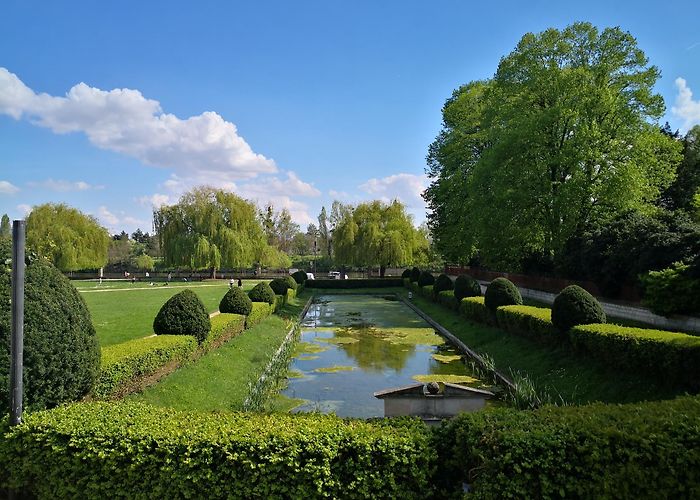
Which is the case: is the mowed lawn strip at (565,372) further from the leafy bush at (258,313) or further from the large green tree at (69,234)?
the large green tree at (69,234)

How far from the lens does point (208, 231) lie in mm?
50688

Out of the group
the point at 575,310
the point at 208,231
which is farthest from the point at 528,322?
the point at 208,231

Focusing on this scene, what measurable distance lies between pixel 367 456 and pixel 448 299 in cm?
2231

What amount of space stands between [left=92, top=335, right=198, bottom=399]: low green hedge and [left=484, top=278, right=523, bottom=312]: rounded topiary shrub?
10.6 m

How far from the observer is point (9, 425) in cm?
534

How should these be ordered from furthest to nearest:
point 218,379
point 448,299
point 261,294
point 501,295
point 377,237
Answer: point 377,237 → point 448,299 → point 261,294 → point 501,295 → point 218,379

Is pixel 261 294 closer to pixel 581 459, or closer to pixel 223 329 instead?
pixel 223 329

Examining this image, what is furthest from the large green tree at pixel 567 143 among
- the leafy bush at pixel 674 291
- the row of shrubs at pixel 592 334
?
the leafy bush at pixel 674 291

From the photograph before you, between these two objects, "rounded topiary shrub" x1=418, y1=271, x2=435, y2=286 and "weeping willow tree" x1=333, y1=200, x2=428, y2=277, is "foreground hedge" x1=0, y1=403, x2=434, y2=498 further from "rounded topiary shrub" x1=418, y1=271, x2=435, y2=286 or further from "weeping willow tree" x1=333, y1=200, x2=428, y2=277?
"weeping willow tree" x1=333, y1=200, x2=428, y2=277

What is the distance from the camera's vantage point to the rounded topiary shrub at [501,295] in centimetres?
Result: 1808

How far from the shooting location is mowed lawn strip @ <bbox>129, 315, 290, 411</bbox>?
964cm

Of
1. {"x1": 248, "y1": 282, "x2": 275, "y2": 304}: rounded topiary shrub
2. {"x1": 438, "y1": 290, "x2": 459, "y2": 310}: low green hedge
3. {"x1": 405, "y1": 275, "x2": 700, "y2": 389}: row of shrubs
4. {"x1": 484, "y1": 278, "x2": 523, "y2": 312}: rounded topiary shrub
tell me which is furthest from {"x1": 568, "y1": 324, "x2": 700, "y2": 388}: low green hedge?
{"x1": 248, "y1": 282, "x2": 275, "y2": 304}: rounded topiary shrub

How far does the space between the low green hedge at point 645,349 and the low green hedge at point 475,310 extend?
7.19m

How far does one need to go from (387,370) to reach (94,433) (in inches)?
406
